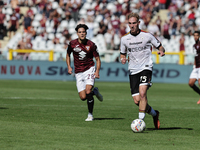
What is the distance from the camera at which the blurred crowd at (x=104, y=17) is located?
2977 centimetres

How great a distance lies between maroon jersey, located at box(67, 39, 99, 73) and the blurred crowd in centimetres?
1809

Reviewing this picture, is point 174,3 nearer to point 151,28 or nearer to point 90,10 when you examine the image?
point 151,28

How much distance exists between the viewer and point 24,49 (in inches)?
1115

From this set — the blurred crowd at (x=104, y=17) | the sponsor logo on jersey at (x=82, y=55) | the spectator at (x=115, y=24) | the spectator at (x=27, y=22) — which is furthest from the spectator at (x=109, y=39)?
the sponsor logo on jersey at (x=82, y=55)

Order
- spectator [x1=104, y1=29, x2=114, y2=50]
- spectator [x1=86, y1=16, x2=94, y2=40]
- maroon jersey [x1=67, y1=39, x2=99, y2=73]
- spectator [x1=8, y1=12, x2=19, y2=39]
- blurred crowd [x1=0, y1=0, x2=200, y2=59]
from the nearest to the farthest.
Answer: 1. maroon jersey [x1=67, y1=39, x2=99, y2=73]
2. spectator [x1=104, y1=29, x2=114, y2=50]
3. spectator [x1=86, y1=16, x2=94, y2=40]
4. blurred crowd [x1=0, y1=0, x2=200, y2=59]
5. spectator [x1=8, y1=12, x2=19, y2=39]

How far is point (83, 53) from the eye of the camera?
10.6 m

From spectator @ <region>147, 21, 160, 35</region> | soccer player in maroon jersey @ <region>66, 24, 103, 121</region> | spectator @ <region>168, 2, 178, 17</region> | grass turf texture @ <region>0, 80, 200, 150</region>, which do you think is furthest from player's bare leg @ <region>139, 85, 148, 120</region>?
spectator @ <region>168, 2, 178, 17</region>

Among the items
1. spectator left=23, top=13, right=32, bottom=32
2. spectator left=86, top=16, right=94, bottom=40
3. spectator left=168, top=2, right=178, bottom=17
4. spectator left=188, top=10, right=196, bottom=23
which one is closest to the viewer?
Result: spectator left=86, top=16, right=94, bottom=40

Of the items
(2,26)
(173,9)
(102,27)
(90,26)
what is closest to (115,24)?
(102,27)

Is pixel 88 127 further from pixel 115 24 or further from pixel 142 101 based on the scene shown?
pixel 115 24

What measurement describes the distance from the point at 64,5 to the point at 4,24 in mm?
4560

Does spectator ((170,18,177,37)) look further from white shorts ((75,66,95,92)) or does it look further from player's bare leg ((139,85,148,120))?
player's bare leg ((139,85,148,120))

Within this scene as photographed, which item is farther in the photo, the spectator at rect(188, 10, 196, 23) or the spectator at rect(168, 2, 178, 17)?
the spectator at rect(168, 2, 178, 17)

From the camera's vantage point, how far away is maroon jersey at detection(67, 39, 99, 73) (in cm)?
1059
